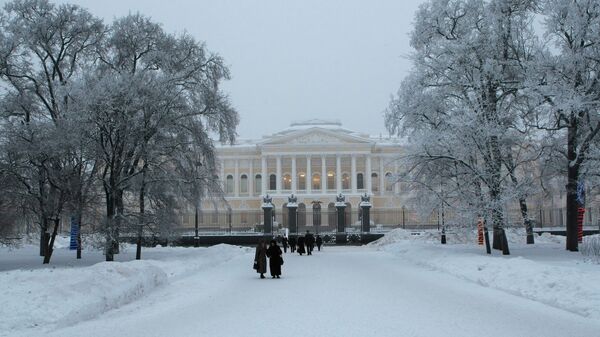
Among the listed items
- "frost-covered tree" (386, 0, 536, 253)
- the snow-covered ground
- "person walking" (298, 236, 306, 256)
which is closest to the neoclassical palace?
"person walking" (298, 236, 306, 256)

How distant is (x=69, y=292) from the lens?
12828 millimetres

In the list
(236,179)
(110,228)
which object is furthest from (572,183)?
(236,179)

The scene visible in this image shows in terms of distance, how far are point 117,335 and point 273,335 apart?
241 centimetres

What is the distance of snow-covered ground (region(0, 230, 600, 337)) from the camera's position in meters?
10.4

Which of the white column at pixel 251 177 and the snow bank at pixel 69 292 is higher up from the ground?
the white column at pixel 251 177

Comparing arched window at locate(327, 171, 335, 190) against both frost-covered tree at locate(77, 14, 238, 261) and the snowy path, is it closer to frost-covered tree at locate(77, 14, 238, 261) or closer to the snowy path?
frost-covered tree at locate(77, 14, 238, 261)

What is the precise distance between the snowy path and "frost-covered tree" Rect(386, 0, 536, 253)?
8481 millimetres

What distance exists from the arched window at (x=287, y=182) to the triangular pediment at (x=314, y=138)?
16.6ft

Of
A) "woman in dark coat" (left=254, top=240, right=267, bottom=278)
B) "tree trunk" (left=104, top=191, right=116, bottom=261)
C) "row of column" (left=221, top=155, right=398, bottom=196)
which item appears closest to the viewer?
"woman in dark coat" (left=254, top=240, right=267, bottom=278)

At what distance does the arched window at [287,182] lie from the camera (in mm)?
93438

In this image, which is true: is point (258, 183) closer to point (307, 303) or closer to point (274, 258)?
point (274, 258)

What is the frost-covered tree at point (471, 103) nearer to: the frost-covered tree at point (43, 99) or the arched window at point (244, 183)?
the frost-covered tree at point (43, 99)

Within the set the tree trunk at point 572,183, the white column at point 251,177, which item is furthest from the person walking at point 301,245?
the white column at point 251,177

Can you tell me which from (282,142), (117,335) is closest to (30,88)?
(117,335)
